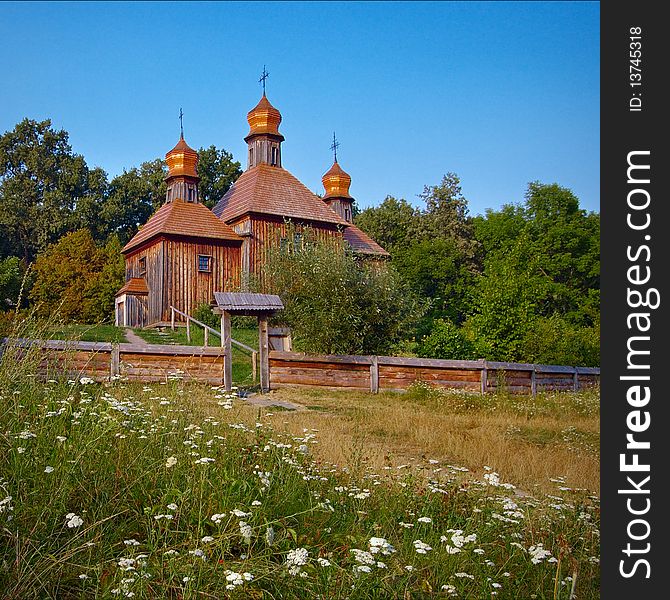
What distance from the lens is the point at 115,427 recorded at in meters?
5.47

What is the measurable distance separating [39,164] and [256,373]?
4028cm

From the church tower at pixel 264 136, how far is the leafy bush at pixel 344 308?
14.2 meters

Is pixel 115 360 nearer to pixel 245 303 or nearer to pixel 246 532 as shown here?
pixel 245 303

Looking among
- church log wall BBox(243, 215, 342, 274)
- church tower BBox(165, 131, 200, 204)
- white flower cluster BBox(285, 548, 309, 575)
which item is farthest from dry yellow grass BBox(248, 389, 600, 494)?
church tower BBox(165, 131, 200, 204)

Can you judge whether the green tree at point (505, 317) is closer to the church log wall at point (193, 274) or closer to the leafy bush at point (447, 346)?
the leafy bush at point (447, 346)

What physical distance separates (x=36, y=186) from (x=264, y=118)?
23.4 metres

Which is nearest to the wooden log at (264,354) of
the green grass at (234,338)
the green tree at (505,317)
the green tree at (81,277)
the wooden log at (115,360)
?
the green grass at (234,338)

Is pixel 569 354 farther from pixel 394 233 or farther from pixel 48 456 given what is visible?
pixel 394 233

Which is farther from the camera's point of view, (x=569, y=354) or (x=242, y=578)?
(x=569, y=354)

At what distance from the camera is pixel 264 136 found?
3541 centimetres

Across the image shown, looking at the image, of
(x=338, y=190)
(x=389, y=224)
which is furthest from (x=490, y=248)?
(x=338, y=190)

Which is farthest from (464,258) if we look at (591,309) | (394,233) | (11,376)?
(11,376)

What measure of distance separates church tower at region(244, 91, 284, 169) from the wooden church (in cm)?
5

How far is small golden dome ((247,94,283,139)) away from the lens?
117ft
